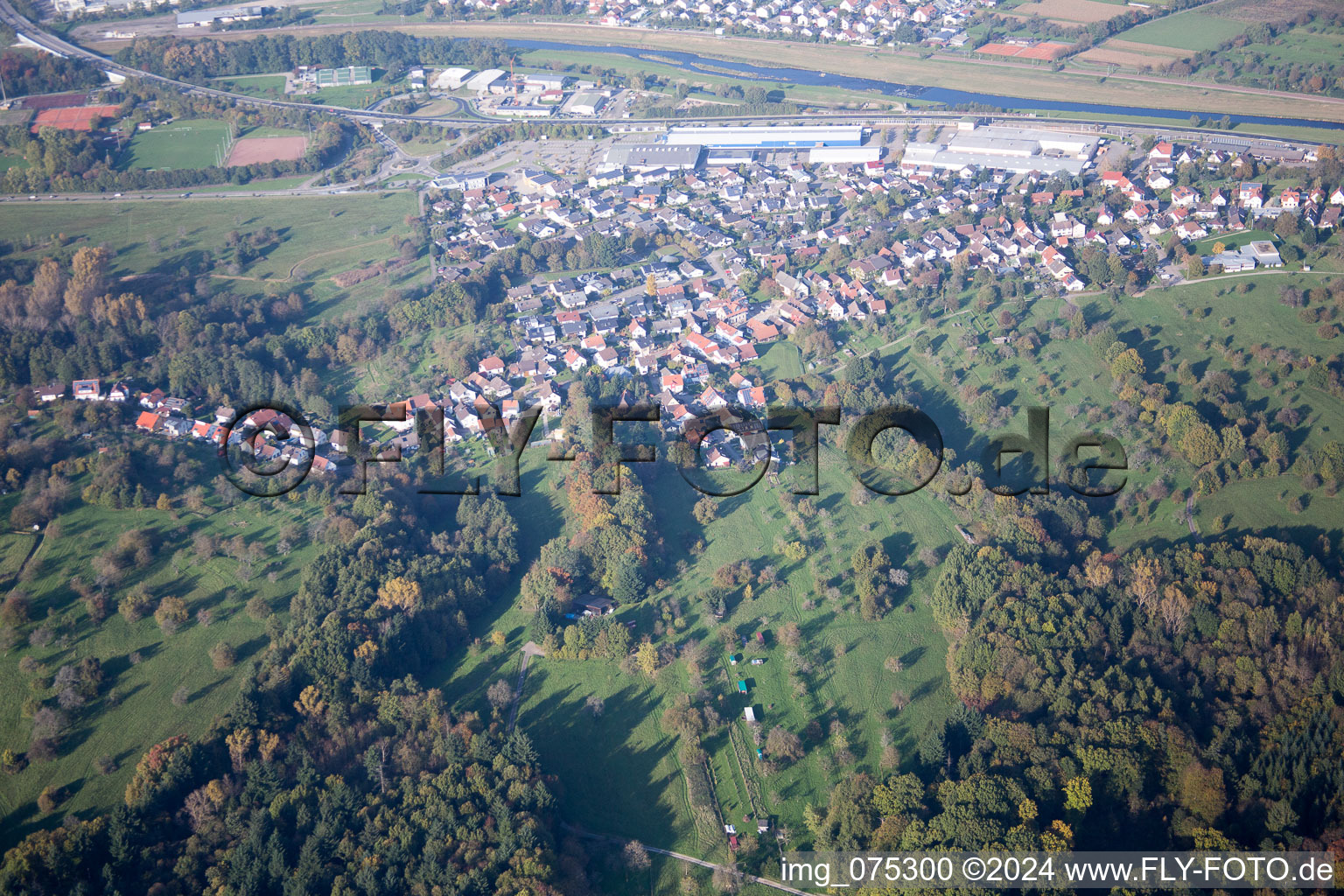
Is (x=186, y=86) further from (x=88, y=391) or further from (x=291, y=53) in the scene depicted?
(x=88, y=391)

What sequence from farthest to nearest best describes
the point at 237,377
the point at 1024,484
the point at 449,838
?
the point at 237,377 → the point at 1024,484 → the point at 449,838

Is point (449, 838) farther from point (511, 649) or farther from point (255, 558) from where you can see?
point (255, 558)

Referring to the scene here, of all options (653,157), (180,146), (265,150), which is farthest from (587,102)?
(180,146)

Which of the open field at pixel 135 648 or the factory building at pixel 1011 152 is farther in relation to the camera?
the factory building at pixel 1011 152

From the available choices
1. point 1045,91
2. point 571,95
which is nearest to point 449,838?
point 571,95

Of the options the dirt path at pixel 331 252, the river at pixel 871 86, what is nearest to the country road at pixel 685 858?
the dirt path at pixel 331 252

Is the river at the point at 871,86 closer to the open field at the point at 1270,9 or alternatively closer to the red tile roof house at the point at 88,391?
the open field at the point at 1270,9

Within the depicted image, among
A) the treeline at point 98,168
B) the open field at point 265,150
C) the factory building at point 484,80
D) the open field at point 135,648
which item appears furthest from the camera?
the factory building at point 484,80
